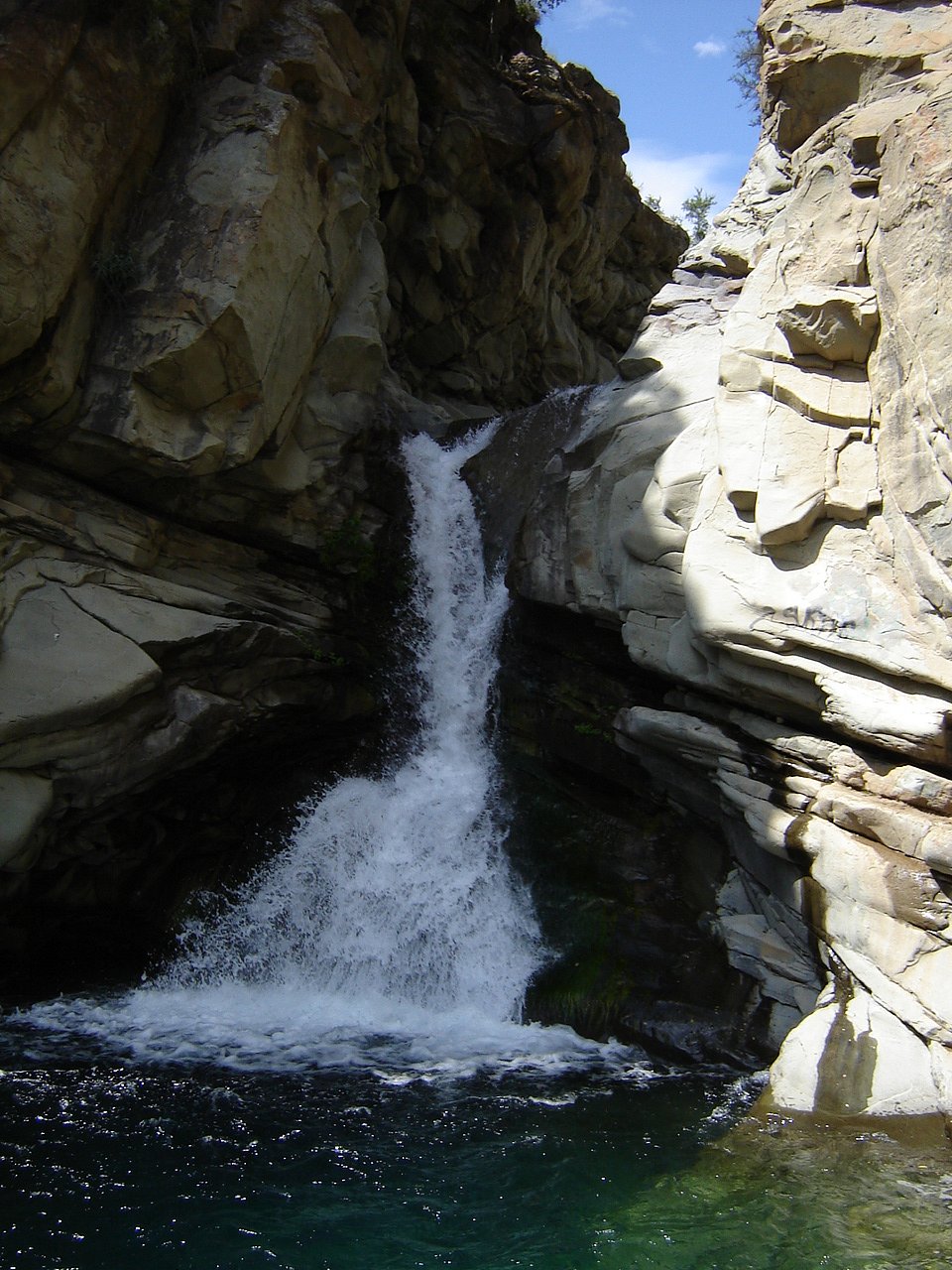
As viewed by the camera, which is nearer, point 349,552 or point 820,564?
point 820,564

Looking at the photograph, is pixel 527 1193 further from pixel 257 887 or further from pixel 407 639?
pixel 407 639

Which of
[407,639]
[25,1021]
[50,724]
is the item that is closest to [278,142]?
[407,639]

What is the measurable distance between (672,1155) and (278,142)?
11.3 metres

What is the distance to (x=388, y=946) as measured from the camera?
10.2 meters

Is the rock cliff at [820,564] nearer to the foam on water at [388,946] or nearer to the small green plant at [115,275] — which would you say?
the foam on water at [388,946]

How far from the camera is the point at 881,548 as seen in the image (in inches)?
322

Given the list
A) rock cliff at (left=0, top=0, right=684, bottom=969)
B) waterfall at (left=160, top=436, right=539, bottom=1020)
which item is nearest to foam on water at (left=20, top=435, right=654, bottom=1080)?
waterfall at (left=160, top=436, right=539, bottom=1020)

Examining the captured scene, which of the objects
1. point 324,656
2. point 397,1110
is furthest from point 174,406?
point 397,1110

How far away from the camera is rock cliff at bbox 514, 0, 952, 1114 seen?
24.4ft

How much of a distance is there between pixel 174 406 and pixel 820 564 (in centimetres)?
703

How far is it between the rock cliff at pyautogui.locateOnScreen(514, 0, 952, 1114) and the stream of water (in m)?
1.29

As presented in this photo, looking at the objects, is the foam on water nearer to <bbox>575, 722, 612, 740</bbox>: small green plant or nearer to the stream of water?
the stream of water

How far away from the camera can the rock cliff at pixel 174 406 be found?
9844 millimetres

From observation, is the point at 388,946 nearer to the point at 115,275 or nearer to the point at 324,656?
the point at 324,656
